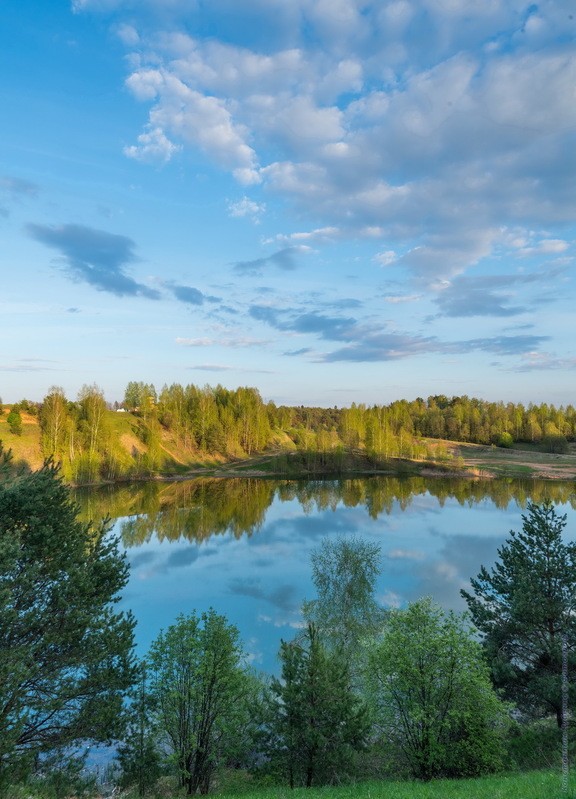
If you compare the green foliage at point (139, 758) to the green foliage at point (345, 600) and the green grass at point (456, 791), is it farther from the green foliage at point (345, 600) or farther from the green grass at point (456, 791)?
the green foliage at point (345, 600)

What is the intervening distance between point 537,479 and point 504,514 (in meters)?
49.2

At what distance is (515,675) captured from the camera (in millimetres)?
23266

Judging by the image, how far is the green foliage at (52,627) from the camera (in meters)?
16.5

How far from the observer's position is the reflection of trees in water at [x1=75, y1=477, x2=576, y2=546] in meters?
76.8

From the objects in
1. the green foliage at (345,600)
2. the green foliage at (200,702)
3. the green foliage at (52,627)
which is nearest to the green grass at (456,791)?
the green foliage at (200,702)

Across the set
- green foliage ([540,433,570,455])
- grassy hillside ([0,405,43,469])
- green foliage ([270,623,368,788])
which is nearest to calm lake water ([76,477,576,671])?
green foliage ([270,623,368,788])

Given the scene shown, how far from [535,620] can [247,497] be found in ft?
271

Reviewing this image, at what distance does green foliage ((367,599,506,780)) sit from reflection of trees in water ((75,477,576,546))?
53.7 meters

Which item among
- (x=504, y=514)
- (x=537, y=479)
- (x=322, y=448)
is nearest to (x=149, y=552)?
(x=504, y=514)

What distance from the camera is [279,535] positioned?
71875 millimetres

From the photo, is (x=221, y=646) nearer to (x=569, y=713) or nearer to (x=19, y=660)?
(x=19, y=660)

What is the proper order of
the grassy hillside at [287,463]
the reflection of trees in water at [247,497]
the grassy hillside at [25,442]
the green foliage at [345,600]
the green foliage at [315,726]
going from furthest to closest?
the grassy hillside at [287,463] → the grassy hillside at [25,442] → the reflection of trees in water at [247,497] → the green foliage at [345,600] → the green foliage at [315,726]

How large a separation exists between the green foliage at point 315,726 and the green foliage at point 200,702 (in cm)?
221

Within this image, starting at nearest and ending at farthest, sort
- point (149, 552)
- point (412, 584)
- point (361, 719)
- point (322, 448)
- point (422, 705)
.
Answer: point (361, 719) < point (422, 705) < point (412, 584) < point (149, 552) < point (322, 448)
